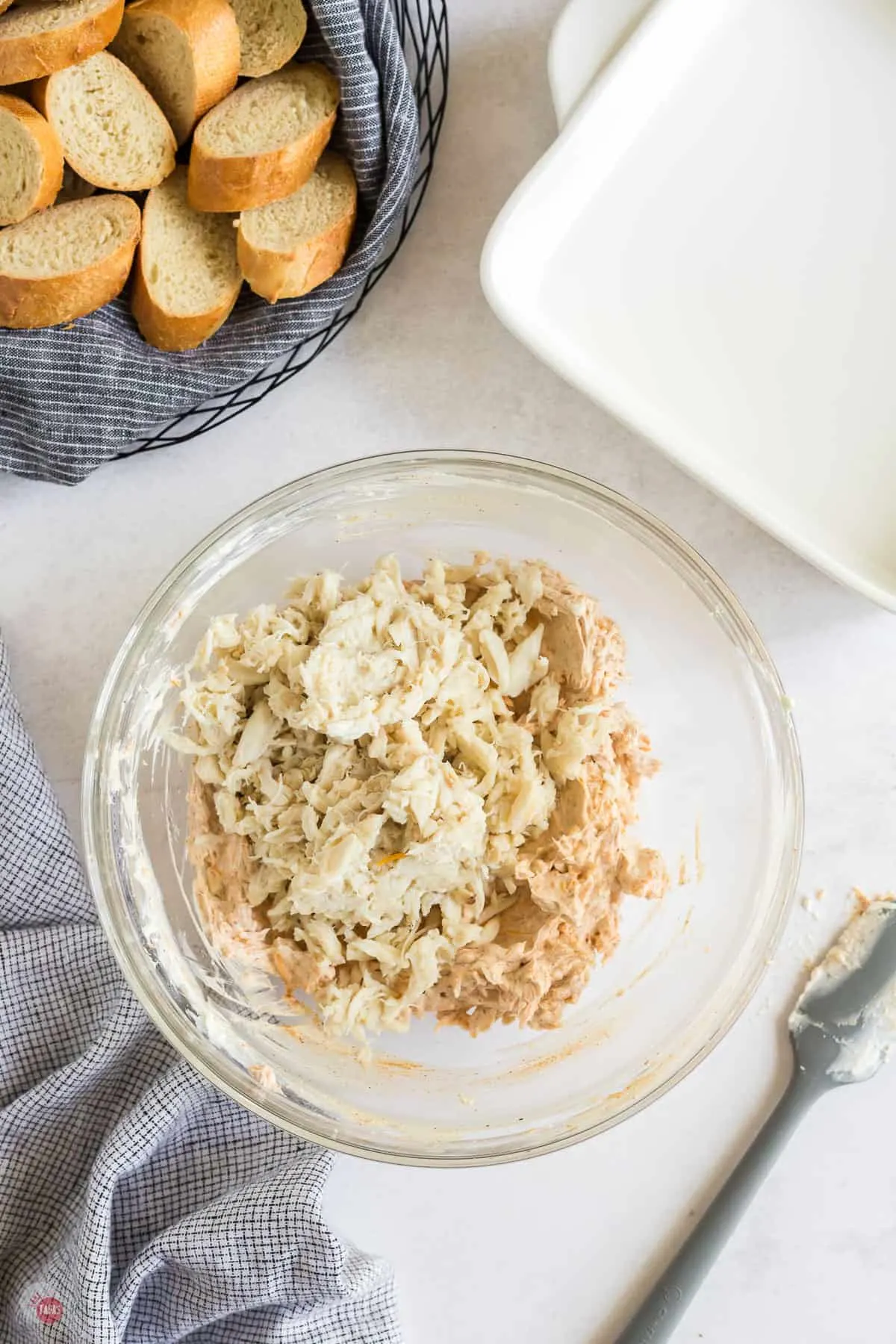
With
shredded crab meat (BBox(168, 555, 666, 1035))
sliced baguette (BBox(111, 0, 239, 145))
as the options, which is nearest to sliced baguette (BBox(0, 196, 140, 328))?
sliced baguette (BBox(111, 0, 239, 145))

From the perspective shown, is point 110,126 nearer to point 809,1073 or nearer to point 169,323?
point 169,323

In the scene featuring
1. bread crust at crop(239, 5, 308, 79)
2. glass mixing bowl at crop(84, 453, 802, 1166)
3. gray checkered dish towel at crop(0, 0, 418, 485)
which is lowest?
glass mixing bowl at crop(84, 453, 802, 1166)

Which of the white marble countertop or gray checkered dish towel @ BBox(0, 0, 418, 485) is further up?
gray checkered dish towel @ BBox(0, 0, 418, 485)

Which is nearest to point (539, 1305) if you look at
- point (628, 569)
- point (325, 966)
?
point (325, 966)

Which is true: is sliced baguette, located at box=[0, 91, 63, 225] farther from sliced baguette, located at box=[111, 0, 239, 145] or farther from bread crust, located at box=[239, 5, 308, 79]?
bread crust, located at box=[239, 5, 308, 79]

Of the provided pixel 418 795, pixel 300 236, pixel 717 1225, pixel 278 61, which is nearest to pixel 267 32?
pixel 278 61
